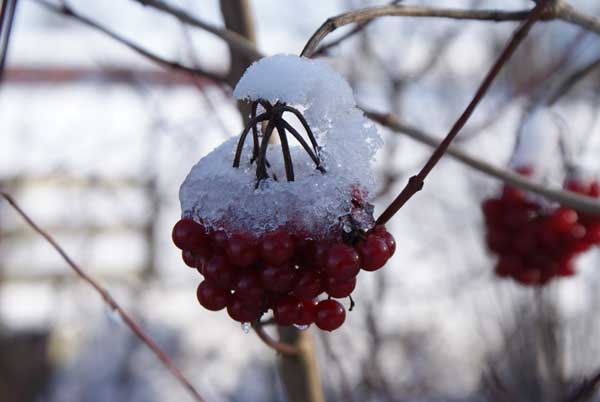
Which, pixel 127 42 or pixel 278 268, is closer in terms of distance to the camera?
pixel 278 268

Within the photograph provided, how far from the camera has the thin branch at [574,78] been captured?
47.6 inches

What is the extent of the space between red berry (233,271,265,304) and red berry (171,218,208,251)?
72 mm

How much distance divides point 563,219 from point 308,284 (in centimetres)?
92

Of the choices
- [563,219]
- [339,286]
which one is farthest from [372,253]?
[563,219]

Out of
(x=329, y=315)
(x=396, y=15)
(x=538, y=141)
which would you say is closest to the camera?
(x=329, y=315)

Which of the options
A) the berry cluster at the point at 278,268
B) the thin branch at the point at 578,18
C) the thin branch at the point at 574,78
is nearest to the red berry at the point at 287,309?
the berry cluster at the point at 278,268

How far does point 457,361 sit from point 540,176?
397cm

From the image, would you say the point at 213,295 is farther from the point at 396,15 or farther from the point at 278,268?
the point at 396,15

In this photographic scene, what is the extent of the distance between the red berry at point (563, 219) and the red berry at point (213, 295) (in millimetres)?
964

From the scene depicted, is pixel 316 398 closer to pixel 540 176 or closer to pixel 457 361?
pixel 540 176

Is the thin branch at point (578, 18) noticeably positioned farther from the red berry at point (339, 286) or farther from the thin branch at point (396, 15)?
the red berry at point (339, 286)

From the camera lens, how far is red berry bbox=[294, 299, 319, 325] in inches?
29.5

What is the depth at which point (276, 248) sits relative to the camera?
0.67m

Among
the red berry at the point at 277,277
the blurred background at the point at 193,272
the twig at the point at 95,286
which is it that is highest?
the red berry at the point at 277,277
